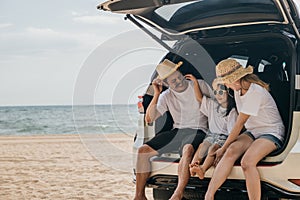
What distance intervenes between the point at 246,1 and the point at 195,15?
51 cm

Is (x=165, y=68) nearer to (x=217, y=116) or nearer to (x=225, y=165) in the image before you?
(x=217, y=116)

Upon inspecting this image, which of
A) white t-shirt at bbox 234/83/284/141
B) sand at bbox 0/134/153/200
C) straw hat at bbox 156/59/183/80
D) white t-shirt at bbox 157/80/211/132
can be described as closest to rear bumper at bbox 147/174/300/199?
white t-shirt at bbox 234/83/284/141

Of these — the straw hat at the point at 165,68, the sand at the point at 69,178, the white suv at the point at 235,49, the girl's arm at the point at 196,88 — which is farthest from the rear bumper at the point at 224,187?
the sand at the point at 69,178

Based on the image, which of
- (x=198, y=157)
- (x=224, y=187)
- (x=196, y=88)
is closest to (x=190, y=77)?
(x=196, y=88)

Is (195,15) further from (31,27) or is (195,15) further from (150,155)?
(31,27)

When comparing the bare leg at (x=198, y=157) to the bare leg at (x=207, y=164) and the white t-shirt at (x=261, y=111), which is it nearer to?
the bare leg at (x=207, y=164)

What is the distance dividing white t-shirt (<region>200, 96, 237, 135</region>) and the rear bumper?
49cm

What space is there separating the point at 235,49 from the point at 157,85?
0.77m

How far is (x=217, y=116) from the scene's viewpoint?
4.86m

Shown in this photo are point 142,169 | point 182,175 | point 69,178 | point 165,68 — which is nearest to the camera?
point 182,175

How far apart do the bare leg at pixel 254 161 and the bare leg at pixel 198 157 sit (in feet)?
1.36

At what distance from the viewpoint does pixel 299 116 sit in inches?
165

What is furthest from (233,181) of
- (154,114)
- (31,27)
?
(31,27)

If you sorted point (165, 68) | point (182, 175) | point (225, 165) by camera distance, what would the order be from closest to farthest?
1. point (225, 165)
2. point (182, 175)
3. point (165, 68)
